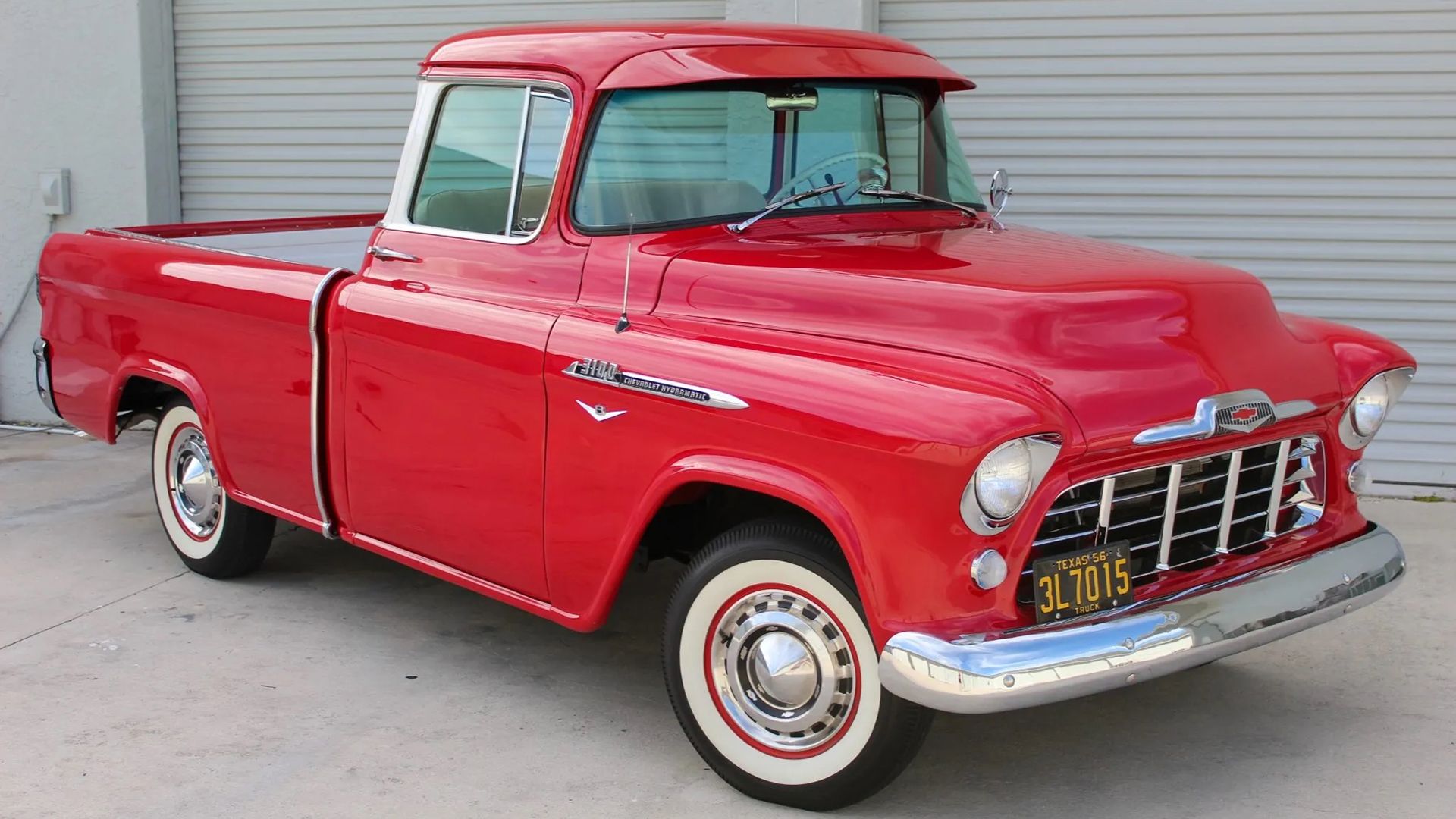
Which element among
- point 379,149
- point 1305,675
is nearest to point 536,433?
point 1305,675

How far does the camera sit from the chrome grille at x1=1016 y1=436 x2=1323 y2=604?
10.4 ft

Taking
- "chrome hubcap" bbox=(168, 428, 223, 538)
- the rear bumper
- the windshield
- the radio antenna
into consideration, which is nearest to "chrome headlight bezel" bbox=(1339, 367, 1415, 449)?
the windshield

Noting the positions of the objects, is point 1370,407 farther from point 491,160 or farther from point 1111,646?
point 491,160

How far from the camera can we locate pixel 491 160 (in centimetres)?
418

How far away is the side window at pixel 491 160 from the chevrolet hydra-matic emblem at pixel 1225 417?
5.86 feet

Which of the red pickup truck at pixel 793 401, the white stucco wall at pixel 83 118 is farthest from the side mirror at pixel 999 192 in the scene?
the white stucco wall at pixel 83 118

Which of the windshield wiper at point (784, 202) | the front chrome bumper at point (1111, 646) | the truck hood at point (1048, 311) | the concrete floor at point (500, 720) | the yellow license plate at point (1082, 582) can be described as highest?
the windshield wiper at point (784, 202)

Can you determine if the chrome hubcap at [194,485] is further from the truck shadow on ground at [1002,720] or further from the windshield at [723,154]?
the windshield at [723,154]

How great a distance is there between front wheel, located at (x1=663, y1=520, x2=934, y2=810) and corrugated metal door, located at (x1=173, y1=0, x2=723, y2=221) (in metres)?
4.86

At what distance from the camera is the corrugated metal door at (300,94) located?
7852 millimetres

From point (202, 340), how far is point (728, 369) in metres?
2.37

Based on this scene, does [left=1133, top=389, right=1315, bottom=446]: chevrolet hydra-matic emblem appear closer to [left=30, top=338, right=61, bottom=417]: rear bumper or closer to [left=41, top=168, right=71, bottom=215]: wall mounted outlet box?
[left=30, top=338, right=61, bottom=417]: rear bumper

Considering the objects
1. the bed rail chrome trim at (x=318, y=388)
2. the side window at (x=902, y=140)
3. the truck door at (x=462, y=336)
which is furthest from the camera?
the bed rail chrome trim at (x=318, y=388)

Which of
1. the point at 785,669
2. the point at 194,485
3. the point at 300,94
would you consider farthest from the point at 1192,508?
the point at 300,94
